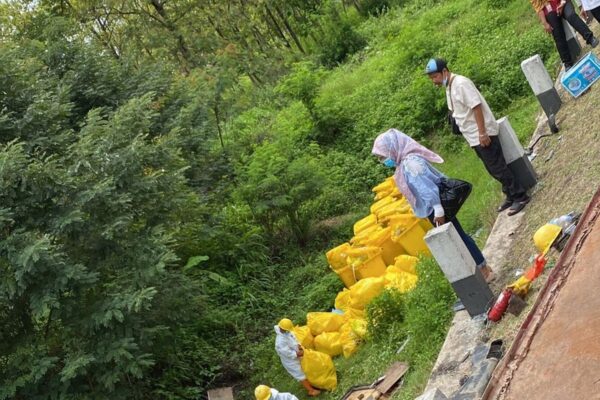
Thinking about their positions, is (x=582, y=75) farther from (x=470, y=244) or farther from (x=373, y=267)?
(x=373, y=267)

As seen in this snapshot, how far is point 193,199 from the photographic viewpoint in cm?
1134

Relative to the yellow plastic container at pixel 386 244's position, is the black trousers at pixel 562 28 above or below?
above

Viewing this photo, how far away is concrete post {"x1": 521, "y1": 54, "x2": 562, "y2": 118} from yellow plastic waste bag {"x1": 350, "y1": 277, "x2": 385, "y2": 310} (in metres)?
3.08

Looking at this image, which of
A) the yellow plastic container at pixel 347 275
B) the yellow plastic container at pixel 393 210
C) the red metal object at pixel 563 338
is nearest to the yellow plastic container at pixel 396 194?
the yellow plastic container at pixel 393 210

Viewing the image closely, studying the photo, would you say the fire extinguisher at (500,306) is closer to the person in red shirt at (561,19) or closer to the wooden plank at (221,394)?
the wooden plank at (221,394)

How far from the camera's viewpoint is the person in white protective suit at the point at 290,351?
8.82m

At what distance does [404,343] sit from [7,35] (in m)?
10.1

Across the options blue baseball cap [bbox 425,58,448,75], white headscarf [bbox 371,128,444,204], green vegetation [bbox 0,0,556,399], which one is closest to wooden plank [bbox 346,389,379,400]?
green vegetation [bbox 0,0,556,399]

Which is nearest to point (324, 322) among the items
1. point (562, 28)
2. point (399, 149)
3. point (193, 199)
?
point (193, 199)

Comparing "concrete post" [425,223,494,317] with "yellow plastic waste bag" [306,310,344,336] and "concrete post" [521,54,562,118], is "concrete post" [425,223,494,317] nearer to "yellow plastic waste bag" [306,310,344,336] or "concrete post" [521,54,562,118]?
"yellow plastic waste bag" [306,310,344,336]

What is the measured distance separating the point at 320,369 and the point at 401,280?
1475mm

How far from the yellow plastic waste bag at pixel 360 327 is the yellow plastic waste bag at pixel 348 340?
75 mm

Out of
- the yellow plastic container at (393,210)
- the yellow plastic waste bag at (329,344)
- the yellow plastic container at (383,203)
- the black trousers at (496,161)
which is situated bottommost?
the yellow plastic waste bag at (329,344)

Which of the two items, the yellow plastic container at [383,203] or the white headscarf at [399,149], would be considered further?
the yellow plastic container at [383,203]
